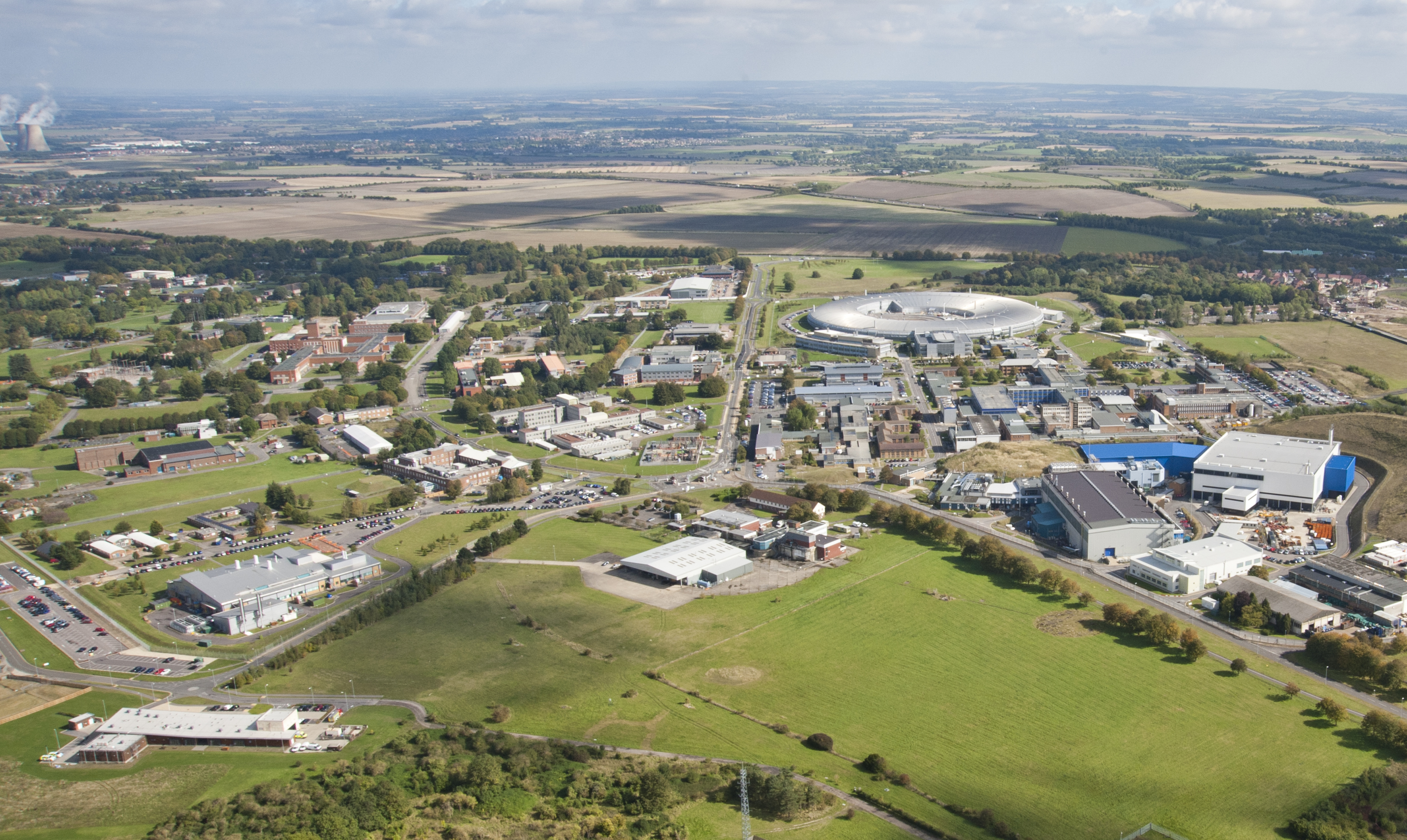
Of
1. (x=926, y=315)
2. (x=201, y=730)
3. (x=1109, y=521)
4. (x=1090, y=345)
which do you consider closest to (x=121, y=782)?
(x=201, y=730)

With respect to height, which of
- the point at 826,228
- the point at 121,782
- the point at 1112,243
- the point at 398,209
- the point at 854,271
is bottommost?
the point at 121,782

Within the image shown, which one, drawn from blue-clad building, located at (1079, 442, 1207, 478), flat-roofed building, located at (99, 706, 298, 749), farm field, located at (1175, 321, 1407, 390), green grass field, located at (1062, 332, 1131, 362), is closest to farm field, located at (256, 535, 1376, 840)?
flat-roofed building, located at (99, 706, 298, 749)

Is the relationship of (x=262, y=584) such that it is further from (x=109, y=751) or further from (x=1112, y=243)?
(x=1112, y=243)

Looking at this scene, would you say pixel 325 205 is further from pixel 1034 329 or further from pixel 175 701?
pixel 175 701

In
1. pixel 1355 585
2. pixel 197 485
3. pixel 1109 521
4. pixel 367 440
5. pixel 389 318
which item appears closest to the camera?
pixel 1355 585

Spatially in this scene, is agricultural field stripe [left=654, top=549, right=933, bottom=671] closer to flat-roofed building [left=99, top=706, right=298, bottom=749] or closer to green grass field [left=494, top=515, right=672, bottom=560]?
green grass field [left=494, top=515, right=672, bottom=560]

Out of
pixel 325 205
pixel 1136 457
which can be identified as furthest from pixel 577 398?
pixel 325 205
